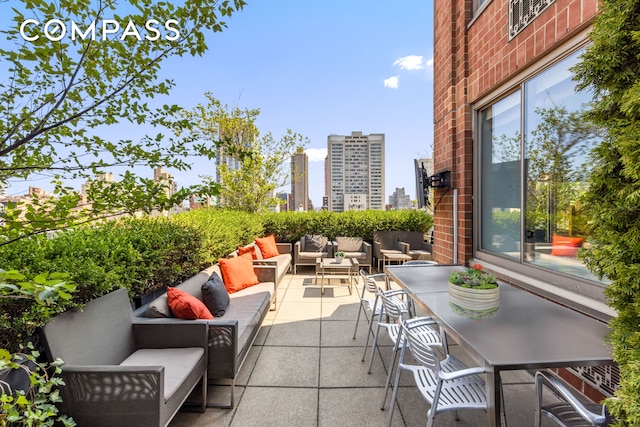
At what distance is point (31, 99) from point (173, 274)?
243 cm

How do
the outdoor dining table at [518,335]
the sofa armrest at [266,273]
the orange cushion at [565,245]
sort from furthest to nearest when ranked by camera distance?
the sofa armrest at [266,273], the orange cushion at [565,245], the outdoor dining table at [518,335]

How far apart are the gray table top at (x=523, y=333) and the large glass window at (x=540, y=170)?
0.59m

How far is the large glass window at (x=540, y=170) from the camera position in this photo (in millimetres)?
2434

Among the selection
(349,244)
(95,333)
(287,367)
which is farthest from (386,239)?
(95,333)

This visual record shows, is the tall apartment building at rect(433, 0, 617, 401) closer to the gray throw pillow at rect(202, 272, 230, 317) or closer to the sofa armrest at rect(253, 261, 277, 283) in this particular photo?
the sofa armrest at rect(253, 261, 277, 283)

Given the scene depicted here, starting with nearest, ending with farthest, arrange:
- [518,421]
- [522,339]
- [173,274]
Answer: [522,339] → [518,421] → [173,274]

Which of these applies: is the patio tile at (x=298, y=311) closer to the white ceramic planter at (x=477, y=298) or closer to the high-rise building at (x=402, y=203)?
the white ceramic planter at (x=477, y=298)

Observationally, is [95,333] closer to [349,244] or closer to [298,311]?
[298,311]

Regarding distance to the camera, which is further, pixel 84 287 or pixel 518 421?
pixel 518 421

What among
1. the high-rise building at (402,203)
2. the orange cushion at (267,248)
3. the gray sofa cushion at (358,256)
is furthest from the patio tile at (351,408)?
the high-rise building at (402,203)

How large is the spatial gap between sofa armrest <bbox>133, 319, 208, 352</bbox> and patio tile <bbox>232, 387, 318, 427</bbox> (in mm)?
585

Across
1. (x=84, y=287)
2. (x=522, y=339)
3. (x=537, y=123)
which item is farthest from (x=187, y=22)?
(x=537, y=123)

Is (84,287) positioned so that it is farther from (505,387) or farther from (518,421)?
(505,387)

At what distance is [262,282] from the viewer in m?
4.53
